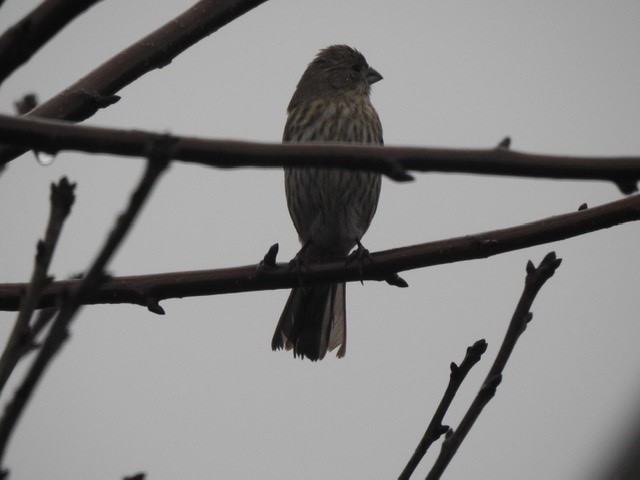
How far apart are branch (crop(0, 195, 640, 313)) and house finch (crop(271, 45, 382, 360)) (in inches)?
67.4

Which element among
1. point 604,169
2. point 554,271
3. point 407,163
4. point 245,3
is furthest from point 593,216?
point 245,3

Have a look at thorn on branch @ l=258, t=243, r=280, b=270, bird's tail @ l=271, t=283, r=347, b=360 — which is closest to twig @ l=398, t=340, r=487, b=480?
thorn on branch @ l=258, t=243, r=280, b=270

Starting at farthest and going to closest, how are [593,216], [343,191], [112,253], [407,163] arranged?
[343,191]
[593,216]
[407,163]
[112,253]

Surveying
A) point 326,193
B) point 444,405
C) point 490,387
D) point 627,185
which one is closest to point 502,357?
point 490,387

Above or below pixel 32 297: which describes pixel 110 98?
above

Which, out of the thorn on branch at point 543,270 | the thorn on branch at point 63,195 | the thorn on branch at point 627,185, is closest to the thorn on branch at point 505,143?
the thorn on branch at point 627,185

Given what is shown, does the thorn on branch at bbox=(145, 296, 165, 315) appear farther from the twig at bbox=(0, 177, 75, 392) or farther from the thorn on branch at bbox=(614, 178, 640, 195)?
the thorn on branch at bbox=(614, 178, 640, 195)

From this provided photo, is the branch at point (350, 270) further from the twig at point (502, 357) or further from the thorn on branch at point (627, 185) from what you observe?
the thorn on branch at point (627, 185)

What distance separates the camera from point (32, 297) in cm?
142

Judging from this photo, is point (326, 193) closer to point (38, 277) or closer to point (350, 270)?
point (350, 270)

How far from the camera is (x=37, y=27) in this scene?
5.17 ft

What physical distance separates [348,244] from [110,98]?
10.4 feet

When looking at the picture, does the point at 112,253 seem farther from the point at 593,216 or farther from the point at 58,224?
the point at 593,216

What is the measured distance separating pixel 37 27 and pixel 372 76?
5254 millimetres
